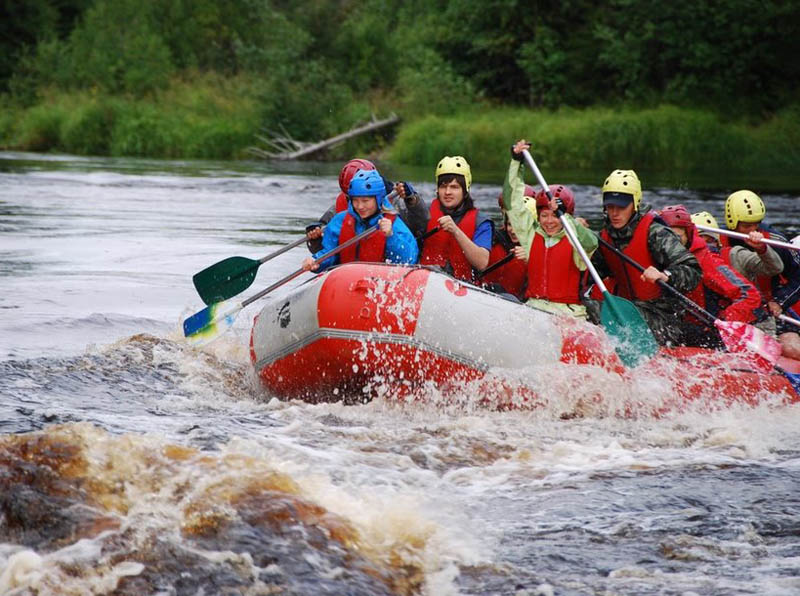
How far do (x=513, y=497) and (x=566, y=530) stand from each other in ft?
1.42

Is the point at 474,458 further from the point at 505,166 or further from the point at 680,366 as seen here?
the point at 505,166

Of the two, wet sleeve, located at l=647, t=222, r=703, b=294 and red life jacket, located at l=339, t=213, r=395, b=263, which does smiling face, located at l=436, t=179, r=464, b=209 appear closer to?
red life jacket, located at l=339, t=213, r=395, b=263

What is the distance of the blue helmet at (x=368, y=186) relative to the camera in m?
7.38

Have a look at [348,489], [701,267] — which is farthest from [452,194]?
[348,489]

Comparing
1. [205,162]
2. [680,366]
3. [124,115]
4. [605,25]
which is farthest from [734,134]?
[680,366]

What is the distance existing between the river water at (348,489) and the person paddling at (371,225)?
107 centimetres

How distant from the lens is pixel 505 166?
27.8m

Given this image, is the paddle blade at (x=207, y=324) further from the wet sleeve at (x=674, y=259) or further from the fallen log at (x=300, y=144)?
the fallen log at (x=300, y=144)

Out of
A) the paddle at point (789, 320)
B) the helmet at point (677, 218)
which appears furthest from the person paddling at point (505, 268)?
the paddle at point (789, 320)

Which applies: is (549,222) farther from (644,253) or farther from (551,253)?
(644,253)

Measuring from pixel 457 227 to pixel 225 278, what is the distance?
1773 mm

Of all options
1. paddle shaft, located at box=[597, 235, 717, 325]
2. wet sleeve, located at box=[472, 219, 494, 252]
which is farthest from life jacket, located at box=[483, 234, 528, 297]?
paddle shaft, located at box=[597, 235, 717, 325]

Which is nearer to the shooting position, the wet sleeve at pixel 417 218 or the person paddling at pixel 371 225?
the person paddling at pixel 371 225

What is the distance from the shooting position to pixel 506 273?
7984mm
